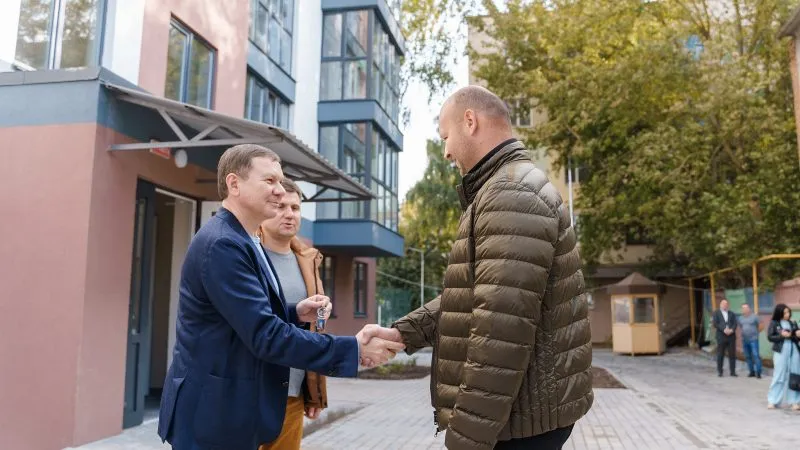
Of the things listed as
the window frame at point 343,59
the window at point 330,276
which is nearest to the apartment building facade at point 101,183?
the window frame at point 343,59

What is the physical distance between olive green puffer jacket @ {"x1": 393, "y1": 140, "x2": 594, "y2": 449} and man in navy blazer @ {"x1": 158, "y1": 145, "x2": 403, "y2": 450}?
53 cm

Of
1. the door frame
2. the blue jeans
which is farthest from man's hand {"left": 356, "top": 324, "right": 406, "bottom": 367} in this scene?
the blue jeans

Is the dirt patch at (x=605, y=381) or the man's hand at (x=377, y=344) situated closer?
the man's hand at (x=377, y=344)

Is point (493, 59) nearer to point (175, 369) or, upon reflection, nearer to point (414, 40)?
point (414, 40)

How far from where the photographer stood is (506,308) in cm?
236

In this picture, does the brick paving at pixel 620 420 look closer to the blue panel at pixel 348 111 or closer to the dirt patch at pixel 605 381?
the dirt patch at pixel 605 381

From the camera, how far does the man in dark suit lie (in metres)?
17.8

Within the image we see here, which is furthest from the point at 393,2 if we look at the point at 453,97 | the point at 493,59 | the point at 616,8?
the point at 453,97

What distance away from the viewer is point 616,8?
2298 cm

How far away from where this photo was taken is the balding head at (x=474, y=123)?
2779 mm

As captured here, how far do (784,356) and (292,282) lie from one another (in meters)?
10.7

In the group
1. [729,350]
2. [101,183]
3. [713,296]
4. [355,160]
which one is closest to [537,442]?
[101,183]

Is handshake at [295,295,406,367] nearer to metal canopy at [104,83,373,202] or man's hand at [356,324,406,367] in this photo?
man's hand at [356,324,406,367]

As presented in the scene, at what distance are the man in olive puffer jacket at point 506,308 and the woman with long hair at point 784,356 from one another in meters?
11.0
